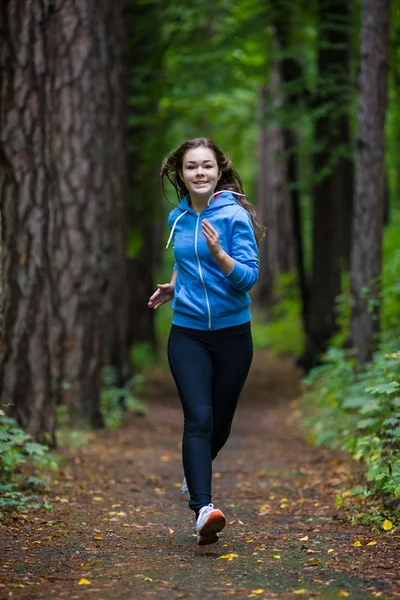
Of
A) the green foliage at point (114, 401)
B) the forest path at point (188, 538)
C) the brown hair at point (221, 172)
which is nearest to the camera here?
the forest path at point (188, 538)

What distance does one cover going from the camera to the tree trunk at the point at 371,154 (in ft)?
31.7

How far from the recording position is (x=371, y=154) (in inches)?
384

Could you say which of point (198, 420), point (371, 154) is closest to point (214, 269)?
point (198, 420)

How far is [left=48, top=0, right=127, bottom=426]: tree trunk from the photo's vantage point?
10500mm

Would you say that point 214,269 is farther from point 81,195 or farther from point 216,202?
point 81,195

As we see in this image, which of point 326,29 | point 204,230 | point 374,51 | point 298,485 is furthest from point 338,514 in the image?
point 326,29

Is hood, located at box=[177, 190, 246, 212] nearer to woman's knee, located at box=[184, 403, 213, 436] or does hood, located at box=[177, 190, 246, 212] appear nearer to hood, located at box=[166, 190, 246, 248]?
hood, located at box=[166, 190, 246, 248]

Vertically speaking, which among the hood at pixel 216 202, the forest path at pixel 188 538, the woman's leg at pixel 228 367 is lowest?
the forest path at pixel 188 538

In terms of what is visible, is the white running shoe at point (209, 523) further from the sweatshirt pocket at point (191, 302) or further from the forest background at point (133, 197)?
the forest background at point (133, 197)

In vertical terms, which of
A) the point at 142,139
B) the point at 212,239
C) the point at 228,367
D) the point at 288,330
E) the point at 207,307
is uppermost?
the point at 142,139

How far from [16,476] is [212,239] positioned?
2837 mm

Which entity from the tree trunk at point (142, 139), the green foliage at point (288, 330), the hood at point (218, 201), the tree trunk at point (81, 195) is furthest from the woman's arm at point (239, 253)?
the green foliage at point (288, 330)

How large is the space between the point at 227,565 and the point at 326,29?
37.2ft

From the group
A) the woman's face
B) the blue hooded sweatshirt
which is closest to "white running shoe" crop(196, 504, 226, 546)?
the blue hooded sweatshirt
